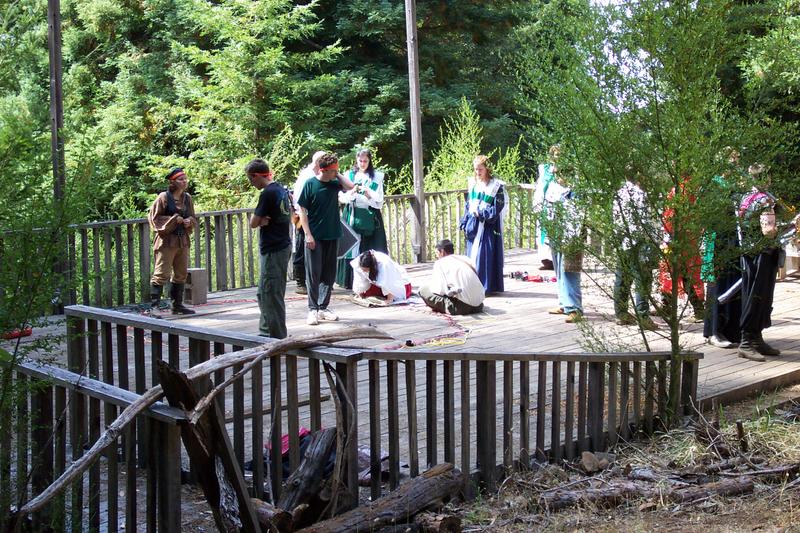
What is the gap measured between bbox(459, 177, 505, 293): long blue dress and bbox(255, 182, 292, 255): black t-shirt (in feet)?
12.8

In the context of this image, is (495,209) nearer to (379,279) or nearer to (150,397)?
(379,279)

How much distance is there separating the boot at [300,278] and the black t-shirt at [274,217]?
387 centimetres

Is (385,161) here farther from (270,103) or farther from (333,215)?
(333,215)

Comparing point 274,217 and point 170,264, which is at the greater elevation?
point 274,217

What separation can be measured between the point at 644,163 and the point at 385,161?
1820 centimetres

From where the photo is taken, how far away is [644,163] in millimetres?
6613

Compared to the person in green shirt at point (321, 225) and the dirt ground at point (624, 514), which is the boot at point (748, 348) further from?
the person in green shirt at point (321, 225)

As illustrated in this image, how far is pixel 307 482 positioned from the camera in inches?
180

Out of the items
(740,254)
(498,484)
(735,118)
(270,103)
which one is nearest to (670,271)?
(740,254)

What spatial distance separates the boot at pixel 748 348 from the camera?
8742 mm

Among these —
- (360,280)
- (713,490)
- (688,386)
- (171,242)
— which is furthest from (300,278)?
(713,490)

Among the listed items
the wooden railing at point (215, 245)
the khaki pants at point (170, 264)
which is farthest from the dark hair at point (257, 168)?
the khaki pants at point (170, 264)

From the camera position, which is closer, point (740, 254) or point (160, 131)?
point (740, 254)

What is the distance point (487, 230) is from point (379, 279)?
4.86 ft
